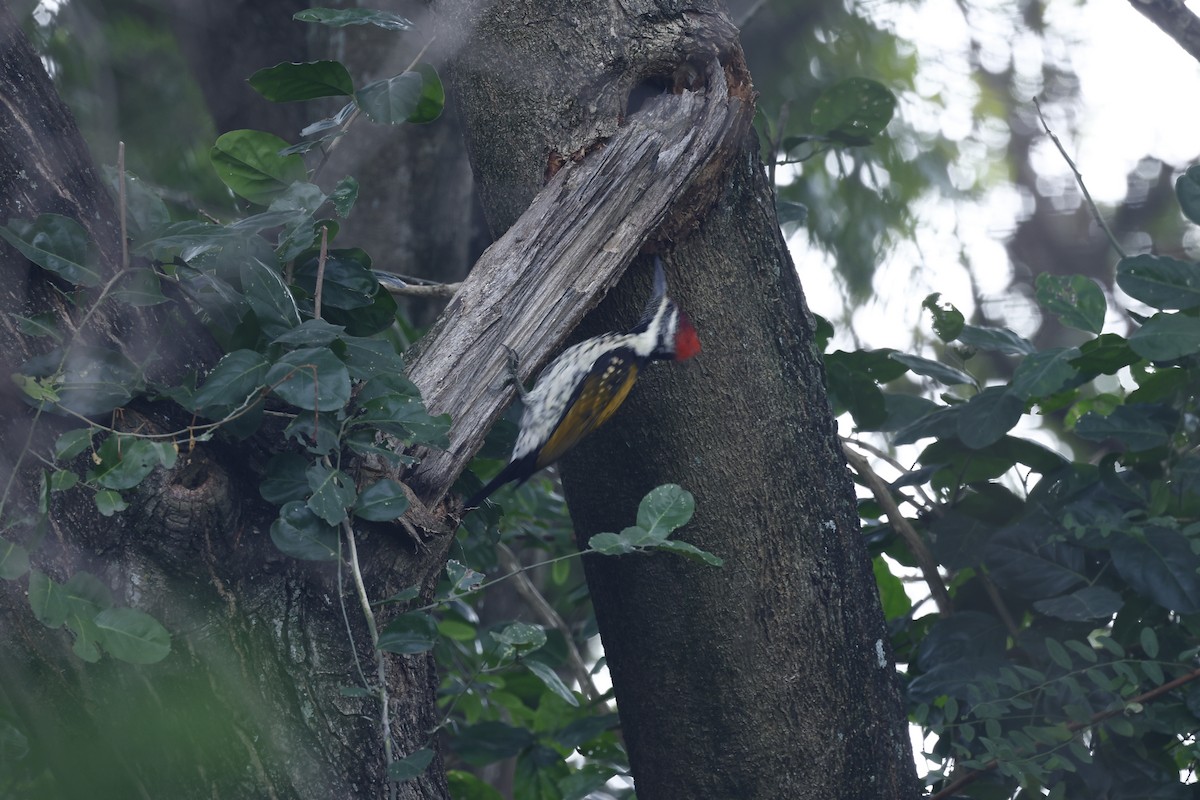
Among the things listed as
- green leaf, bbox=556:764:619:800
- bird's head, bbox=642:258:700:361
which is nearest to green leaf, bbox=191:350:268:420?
bird's head, bbox=642:258:700:361

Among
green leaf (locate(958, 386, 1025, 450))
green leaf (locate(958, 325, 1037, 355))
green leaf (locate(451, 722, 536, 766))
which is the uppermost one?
green leaf (locate(958, 325, 1037, 355))

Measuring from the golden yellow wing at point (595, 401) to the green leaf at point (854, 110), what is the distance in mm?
899

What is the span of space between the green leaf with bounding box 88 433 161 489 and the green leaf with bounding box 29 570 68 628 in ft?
0.44

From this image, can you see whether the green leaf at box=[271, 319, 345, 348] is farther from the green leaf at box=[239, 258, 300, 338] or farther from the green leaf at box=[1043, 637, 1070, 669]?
the green leaf at box=[1043, 637, 1070, 669]

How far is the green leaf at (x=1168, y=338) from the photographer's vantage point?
1.89 metres

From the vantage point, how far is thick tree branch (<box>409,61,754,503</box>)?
171 centimetres

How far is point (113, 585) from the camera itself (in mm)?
1355

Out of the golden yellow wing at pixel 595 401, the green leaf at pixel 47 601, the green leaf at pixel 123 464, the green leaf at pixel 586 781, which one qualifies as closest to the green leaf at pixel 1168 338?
the golden yellow wing at pixel 595 401

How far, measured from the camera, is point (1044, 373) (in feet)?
6.58

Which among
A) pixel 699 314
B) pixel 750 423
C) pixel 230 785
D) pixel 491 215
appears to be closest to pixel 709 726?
pixel 750 423

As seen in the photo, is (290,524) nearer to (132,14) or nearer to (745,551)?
(745,551)

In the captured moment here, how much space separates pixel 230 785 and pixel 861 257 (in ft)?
12.6

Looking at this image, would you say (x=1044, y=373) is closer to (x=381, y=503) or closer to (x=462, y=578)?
(x=462, y=578)

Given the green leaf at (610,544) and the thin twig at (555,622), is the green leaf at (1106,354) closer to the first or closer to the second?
the green leaf at (610,544)
